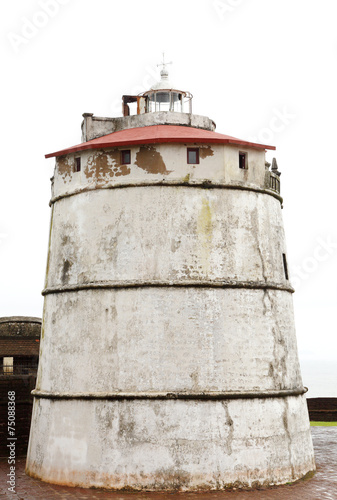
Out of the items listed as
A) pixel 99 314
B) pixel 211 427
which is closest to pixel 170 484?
pixel 211 427

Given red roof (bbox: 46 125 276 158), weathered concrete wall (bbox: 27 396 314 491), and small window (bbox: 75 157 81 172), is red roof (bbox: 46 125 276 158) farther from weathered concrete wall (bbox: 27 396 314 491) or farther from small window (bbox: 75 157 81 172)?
weathered concrete wall (bbox: 27 396 314 491)

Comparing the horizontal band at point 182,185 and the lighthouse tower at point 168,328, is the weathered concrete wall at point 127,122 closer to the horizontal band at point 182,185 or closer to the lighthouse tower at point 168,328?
the lighthouse tower at point 168,328

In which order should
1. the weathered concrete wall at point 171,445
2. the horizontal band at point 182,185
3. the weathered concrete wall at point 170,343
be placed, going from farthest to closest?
the horizontal band at point 182,185
the weathered concrete wall at point 170,343
the weathered concrete wall at point 171,445

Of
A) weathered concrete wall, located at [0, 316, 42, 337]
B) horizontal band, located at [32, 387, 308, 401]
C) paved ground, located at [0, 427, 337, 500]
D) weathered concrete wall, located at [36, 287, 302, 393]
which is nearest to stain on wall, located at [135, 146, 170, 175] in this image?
weathered concrete wall, located at [36, 287, 302, 393]

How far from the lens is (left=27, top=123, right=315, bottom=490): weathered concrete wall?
42.6ft

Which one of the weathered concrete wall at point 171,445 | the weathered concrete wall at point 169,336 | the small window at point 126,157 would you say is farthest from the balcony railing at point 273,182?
the weathered concrete wall at point 171,445

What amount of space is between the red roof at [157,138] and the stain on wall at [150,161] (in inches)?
8.2

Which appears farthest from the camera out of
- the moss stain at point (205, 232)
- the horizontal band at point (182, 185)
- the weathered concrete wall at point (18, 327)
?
the weathered concrete wall at point (18, 327)

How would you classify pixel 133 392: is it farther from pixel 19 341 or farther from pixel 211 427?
pixel 19 341

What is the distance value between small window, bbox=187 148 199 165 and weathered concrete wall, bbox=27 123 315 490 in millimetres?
113

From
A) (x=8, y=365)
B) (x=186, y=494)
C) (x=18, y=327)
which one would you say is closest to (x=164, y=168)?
(x=186, y=494)

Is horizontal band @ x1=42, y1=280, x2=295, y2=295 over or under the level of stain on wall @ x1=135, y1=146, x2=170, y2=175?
under

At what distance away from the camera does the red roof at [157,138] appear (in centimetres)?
1391

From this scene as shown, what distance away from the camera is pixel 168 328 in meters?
13.3
